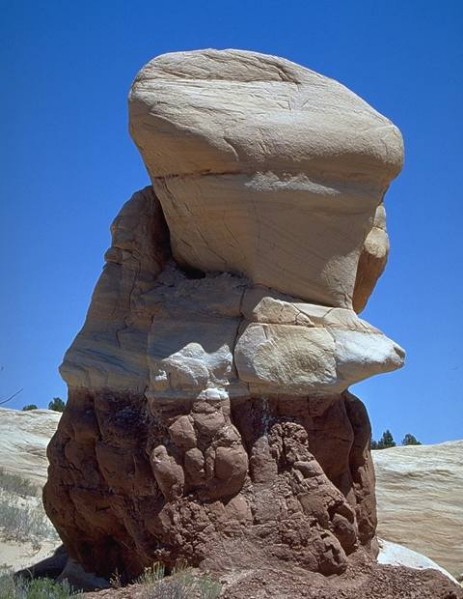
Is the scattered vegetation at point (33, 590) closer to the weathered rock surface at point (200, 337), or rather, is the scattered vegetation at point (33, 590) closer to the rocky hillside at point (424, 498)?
the weathered rock surface at point (200, 337)

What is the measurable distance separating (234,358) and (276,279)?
682 mm

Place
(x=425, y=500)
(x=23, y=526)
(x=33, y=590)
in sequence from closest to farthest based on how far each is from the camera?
(x=33, y=590) → (x=23, y=526) → (x=425, y=500)

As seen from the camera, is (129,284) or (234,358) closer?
(234,358)

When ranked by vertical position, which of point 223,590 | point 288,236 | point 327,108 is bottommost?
point 223,590

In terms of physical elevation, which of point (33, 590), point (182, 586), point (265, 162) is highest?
point (265, 162)

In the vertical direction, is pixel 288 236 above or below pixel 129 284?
above

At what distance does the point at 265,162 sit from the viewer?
6934 mm

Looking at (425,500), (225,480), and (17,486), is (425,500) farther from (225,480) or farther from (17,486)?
(225,480)

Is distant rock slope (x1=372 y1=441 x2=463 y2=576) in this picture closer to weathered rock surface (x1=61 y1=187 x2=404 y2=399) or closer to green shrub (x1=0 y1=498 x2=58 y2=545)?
green shrub (x1=0 y1=498 x2=58 y2=545)

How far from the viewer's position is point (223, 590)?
6.15m

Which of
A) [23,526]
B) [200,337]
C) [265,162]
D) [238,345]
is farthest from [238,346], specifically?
[23,526]

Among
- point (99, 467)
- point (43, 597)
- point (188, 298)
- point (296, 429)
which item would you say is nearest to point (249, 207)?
point (188, 298)

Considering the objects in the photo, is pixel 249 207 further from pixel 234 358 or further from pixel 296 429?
pixel 296 429

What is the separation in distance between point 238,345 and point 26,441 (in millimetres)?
8705
